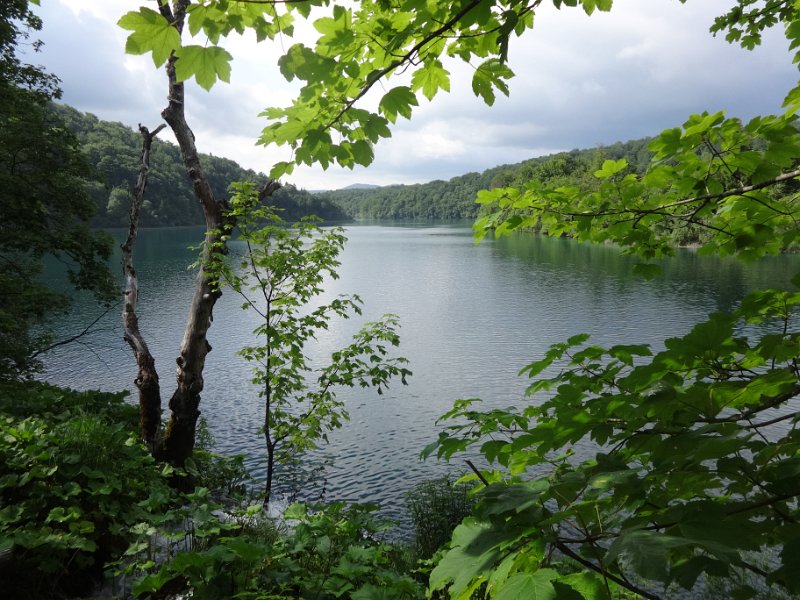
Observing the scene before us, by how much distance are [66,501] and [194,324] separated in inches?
114

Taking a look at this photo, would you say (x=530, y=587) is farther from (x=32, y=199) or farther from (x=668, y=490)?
(x=32, y=199)

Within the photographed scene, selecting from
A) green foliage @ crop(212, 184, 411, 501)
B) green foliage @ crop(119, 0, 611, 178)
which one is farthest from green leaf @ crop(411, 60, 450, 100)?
green foliage @ crop(212, 184, 411, 501)

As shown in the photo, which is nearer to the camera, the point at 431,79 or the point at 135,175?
the point at 431,79

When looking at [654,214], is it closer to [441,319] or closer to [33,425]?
[33,425]

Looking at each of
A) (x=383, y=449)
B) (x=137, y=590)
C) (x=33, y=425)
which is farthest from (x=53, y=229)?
(x=137, y=590)

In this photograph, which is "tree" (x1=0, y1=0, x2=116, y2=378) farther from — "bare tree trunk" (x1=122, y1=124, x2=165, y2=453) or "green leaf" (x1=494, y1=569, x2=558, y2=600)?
"green leaf" (x1=494, y1=569, x2=558, y2=600)

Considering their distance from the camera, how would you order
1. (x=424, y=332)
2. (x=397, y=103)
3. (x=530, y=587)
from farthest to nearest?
(x=424, y=332), (x=397, y=103), (x=530, y=587)

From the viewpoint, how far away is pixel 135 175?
226 ft

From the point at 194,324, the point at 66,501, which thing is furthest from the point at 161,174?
the point at 66,501

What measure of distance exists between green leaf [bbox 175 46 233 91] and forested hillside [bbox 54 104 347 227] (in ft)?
193

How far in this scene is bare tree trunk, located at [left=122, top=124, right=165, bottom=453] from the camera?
6.31 meters

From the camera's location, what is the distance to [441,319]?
23.5 metres

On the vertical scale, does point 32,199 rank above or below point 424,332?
above

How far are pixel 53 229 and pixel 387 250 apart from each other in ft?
164
